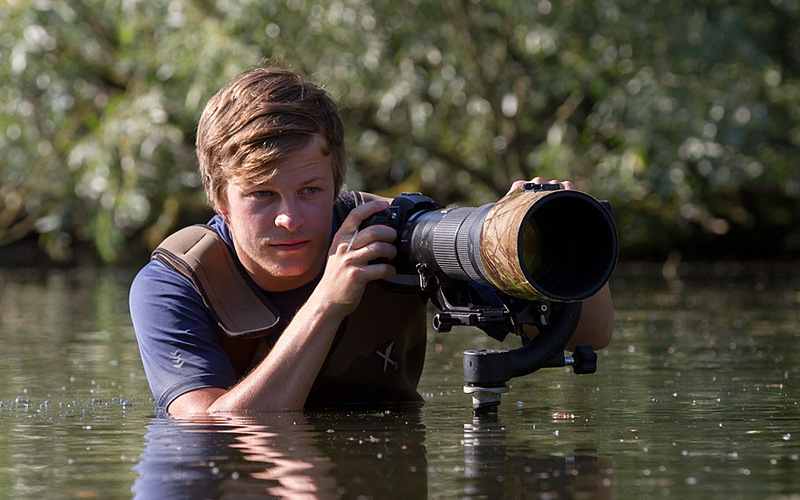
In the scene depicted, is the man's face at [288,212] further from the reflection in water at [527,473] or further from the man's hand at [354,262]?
the reflection in water at [527,473]

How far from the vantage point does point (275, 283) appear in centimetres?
379

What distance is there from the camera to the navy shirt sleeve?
3596 mm

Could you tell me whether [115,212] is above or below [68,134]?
below

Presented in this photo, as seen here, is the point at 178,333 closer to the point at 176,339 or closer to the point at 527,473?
the point at 176,339

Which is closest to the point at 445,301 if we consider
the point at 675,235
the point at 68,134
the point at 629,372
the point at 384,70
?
the point at 629,372

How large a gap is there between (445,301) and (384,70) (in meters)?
7.71

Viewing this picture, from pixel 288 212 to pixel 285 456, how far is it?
78 cm

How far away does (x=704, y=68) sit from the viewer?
11.3 m

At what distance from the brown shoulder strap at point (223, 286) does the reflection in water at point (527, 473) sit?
0.80 metres

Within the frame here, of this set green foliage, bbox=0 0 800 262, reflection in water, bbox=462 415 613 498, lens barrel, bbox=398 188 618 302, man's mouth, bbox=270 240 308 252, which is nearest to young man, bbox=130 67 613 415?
man's mouth, bbox=270 240 308 252

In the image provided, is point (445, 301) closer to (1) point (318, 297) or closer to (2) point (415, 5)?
(1) point (318, 297)

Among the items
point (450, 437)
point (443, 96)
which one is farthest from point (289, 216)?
point (443, 96)

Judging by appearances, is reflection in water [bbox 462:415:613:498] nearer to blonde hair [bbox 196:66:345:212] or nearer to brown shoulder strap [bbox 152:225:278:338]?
brown shoulder strap [bbox 152:225:278:338]

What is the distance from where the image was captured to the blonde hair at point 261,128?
3.55 metres
